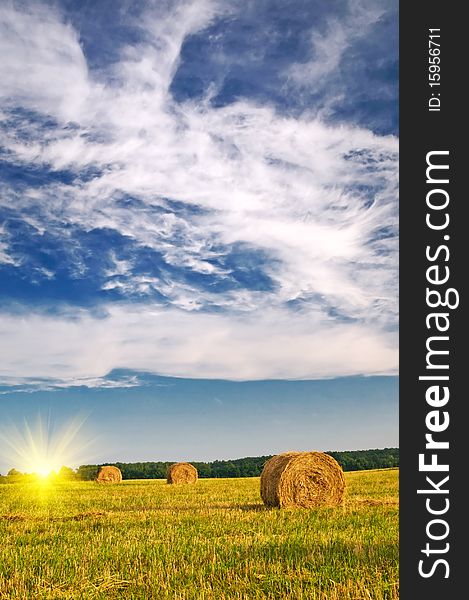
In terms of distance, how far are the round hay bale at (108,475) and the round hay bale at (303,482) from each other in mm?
25933

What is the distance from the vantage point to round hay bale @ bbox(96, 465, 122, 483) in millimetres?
39938

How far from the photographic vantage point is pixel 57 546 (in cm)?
952

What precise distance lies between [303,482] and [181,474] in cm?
1979

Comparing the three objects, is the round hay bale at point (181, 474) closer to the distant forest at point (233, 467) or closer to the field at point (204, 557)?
the field at point (204, 557)

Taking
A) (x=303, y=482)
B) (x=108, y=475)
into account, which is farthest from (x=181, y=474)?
(x=303, y=482)

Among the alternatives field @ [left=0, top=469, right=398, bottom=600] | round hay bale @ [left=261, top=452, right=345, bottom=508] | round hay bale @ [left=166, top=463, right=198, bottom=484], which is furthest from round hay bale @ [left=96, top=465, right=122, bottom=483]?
field @ [left=0, top=469, right=398, bottom=600]

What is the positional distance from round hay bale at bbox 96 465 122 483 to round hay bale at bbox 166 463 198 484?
7.18m

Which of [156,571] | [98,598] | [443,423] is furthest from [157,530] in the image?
[443,423]

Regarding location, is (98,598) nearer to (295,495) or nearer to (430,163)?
(430,163)

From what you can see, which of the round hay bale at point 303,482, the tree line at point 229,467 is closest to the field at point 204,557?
the round hay bale at point 303,482

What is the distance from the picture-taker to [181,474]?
34.5 m

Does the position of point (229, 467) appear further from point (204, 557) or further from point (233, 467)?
point (204, 557)

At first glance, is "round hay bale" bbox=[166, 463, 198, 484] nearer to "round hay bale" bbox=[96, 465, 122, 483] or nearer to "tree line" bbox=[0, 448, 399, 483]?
"round hay bale" bbox=[96, 465, 122, 483]

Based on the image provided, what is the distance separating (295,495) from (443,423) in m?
12.2
